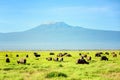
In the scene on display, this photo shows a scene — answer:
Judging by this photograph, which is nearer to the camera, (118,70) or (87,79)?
(87,79)

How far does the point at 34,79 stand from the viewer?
20984mm

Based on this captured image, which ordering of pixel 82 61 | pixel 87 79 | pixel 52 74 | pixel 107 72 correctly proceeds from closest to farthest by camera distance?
pixel 87 79 → pixel 52 74 → pixel 107 72 → pixel 82 61

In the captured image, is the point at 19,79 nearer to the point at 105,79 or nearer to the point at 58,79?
the point at 58,79

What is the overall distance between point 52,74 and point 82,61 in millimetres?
14640

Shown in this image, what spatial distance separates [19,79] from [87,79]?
5.07 meters

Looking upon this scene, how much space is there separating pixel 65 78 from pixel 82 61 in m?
15.4

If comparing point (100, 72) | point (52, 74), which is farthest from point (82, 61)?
point (52, 74)

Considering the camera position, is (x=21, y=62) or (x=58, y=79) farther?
(x=21, y=62)

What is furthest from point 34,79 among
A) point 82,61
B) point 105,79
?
point 82,61

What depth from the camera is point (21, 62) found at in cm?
3762

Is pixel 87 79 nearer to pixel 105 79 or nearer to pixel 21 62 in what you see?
pixel 105 79

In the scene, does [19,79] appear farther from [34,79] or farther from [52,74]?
[52,74]

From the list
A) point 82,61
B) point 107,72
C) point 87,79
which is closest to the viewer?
point 87,79

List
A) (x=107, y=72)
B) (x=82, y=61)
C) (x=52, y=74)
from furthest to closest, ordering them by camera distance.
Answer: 1. (x=82, y=61)
2. (x=107, y=72)
3. (x=52, y=74)
